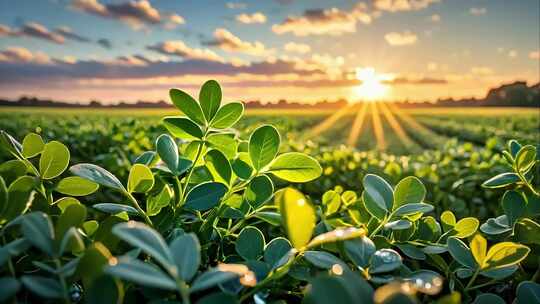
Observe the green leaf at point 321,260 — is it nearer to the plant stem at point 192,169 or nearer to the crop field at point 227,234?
the crop field at point 227,234

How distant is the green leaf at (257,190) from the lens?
2.77ft

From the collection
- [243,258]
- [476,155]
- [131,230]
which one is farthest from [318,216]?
[476,155]

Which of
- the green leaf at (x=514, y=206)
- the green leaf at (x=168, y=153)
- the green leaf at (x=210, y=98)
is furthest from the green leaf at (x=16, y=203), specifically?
the green leaf at (x=514, y=206)

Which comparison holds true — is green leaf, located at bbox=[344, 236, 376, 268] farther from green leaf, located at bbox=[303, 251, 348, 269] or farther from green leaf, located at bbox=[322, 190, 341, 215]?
green leaf, located at bbox=[322, 190, 341, 215]

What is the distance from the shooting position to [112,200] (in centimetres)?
241

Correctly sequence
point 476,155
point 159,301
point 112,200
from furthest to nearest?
point 476,155, point 112,200, point 159,301

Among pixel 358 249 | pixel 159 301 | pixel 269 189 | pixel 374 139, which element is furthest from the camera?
pixel 374 139

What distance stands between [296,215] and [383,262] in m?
0.17

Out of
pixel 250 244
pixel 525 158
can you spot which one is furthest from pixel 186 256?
pixel 525 158

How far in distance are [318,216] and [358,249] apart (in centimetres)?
42

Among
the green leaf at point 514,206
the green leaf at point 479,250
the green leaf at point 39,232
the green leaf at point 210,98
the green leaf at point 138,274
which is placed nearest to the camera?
the green leaf at point 138,274

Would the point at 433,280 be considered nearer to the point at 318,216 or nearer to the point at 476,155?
the point at 318,216

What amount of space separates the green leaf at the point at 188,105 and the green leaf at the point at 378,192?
0.32m

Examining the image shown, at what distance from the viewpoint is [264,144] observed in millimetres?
843
